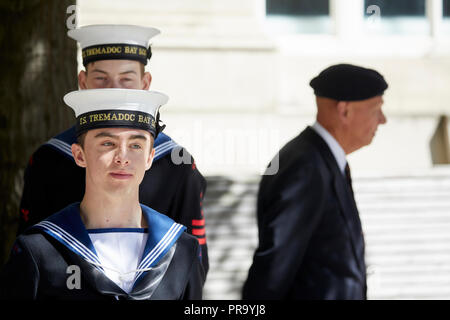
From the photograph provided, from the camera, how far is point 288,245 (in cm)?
400

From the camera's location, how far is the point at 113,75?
3.98 metres

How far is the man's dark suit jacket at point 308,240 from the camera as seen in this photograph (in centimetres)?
401

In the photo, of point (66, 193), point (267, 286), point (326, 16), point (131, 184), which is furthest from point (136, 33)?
point (326, 16)

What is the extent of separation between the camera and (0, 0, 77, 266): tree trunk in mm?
5744

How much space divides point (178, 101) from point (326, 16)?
321 cm

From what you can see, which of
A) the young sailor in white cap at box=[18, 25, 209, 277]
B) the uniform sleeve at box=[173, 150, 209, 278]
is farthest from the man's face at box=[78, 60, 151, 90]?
the uniform sleeve at box=[173, 150, 209, 278]

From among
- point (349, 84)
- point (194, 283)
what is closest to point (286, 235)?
point (194, 283)

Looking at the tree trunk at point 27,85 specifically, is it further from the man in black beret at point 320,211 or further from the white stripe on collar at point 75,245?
the white stripe on collar at point 75,245

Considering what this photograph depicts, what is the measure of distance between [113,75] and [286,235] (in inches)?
43.5

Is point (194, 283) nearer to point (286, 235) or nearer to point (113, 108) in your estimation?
point (286, 235)

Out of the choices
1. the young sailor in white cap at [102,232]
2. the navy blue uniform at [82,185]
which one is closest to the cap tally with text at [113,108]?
A: the young sailor in white cap at [102,232]

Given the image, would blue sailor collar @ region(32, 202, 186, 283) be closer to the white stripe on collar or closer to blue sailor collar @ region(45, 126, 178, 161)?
the white stripe on collar

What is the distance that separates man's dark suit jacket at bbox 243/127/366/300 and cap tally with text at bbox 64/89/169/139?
983 mm

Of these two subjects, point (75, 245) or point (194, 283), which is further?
point (194, 283)
